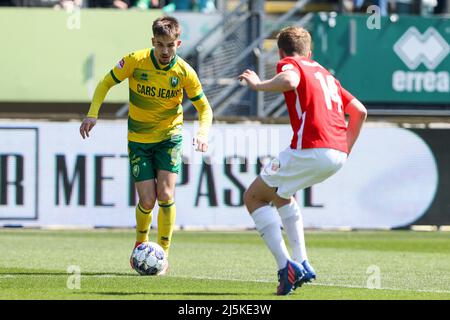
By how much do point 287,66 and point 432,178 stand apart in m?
10.6

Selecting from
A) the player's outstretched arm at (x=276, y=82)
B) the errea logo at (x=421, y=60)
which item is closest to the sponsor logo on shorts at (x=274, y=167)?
the player's outstretched arm at (x=276, y=82)

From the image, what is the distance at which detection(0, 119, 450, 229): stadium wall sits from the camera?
18266mm

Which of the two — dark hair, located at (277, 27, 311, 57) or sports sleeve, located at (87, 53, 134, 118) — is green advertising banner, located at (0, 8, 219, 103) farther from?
dark hair, located at (277, 27, 311, 57)

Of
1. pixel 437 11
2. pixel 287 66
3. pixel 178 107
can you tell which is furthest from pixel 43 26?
pixel 287 66

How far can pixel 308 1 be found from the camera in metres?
22.3

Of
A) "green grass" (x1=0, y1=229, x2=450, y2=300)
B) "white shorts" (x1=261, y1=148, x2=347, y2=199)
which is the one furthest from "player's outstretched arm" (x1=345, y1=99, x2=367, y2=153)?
"green grass" (x1=0, y1=229, x2=450, y2=300)

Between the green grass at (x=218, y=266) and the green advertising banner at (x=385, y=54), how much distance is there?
3.45 metres

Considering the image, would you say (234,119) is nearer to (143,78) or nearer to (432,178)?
(432,178)

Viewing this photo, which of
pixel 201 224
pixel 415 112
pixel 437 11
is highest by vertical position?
pixel 437 11

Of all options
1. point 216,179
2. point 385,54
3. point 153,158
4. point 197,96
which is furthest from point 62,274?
point 385,54

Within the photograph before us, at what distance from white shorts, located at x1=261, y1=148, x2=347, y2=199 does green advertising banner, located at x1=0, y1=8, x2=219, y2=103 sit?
11759 millimetres

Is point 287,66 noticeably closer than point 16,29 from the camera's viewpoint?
Yes

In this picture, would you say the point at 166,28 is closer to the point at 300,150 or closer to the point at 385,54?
the point at 300,150

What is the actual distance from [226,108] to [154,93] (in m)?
9.65
